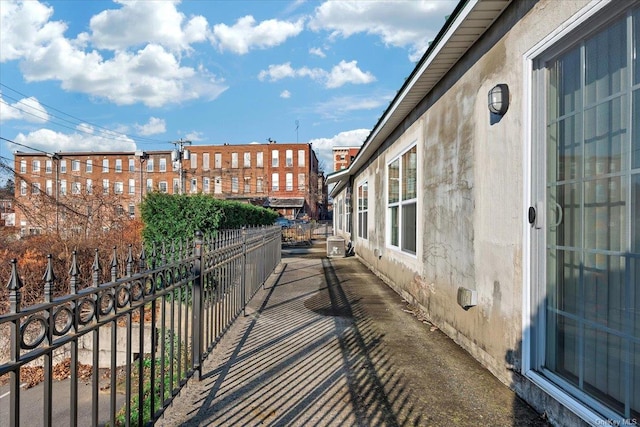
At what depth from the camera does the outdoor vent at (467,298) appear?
4.06 metres

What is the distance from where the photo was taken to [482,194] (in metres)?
3.99

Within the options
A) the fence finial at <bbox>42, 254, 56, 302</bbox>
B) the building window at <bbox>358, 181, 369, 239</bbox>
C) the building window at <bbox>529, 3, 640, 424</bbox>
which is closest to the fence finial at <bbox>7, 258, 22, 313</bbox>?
the fence finial at <bbox>42, 254, 56, 302</bbox>

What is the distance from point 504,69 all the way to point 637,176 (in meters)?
1.76

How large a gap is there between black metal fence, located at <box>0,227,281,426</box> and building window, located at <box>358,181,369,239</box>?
20.1 feet

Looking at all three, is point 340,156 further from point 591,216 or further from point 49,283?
point 49,283

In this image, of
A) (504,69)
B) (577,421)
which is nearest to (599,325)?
(577,421)

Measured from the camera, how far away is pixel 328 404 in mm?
3080

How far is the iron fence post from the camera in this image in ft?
11.5

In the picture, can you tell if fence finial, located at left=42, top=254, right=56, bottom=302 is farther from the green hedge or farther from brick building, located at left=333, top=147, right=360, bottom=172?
brick building, located at left=333, top=147, right=360, bottom=172

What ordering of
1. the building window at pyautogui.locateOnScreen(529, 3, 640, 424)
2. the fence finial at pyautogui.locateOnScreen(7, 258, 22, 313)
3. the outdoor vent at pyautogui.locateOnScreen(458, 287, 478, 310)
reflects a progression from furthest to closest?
1. the outdoor vent at pyautogui.locateOnScreen(458, 287, 478, 310)
2. the building window at pyautogui.locateOnScreen(529, 3, 640, 424)
3. the fence finial at pyautogui.locateOnScreen(7, 258, 22, 313)

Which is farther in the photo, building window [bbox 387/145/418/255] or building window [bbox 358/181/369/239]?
building window [bbox 358/181/369/239]

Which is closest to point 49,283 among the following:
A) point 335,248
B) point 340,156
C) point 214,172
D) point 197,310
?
point 197,310

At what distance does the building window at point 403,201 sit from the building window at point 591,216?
369 cm

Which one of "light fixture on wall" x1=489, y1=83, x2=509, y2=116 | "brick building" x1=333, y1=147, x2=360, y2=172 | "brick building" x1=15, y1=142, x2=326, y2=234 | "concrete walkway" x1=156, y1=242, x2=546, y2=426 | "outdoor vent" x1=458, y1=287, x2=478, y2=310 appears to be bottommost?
"concrete walkway" x1=156, y1=242, x2=546, y2=426
